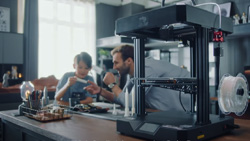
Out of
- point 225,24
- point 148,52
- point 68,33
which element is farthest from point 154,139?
point 68,33

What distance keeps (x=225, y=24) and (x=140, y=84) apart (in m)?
0.45

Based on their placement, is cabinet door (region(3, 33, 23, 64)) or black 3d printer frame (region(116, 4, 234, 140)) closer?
black 3d printer frame (region(116, 4, 234, 140))

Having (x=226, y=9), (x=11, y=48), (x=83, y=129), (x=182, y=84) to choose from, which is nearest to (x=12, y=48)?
(x=11, y=48)

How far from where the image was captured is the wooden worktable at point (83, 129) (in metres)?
0.99

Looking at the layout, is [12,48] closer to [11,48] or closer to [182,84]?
[11,48]

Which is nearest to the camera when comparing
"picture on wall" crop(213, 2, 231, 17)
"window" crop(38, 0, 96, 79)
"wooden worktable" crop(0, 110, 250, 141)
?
"wooden worktable" crop(0, 110, 250, 141)

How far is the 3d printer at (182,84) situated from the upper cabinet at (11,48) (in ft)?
13.0

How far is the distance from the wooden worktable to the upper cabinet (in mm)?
3349

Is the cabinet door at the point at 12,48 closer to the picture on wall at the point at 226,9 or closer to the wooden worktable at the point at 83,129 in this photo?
the wooden worktable at the point at 83,129

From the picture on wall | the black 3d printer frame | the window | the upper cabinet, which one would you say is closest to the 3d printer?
the black 3d printer frame

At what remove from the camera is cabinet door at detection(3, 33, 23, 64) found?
178 inches

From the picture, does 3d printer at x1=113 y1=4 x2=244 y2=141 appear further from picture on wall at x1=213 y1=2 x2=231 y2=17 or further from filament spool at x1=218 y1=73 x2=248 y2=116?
picture on wall at x1=213 y1=2 x2=231 y2=17

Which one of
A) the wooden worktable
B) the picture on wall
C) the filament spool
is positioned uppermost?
the picture on wall

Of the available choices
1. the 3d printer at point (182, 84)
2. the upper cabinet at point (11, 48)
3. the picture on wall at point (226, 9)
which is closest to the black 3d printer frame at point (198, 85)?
the 3d printer at point (182, 84)
